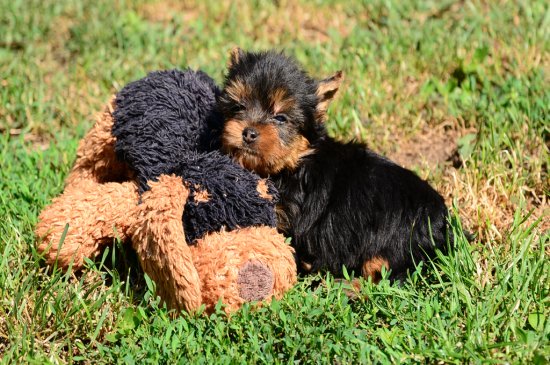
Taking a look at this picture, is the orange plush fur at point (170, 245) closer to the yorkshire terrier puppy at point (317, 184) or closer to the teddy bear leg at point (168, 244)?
the teddy bear leg at point (168, 244)

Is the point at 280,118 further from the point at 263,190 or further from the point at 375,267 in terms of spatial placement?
the point at 375,267

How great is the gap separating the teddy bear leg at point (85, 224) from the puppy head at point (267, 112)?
2.46 feet

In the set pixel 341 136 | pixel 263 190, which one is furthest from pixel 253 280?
pixel 341 136

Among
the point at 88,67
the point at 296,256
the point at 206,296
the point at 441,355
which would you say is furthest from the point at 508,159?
the point at 88,67

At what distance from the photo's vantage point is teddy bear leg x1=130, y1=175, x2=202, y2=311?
383 cm

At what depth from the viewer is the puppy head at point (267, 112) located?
4289 mm

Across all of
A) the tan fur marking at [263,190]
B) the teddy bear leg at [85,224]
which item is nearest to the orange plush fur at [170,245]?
the teddy bear leg at [85,224]

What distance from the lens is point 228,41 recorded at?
7504mm

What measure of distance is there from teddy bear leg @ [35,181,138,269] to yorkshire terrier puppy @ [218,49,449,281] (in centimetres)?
75

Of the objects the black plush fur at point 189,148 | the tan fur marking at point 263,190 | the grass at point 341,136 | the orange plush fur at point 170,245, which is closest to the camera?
the grass at point 341,136

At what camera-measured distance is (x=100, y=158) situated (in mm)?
4707

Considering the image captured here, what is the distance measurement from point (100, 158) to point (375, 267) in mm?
1994

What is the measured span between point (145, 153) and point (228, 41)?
3.53 metres

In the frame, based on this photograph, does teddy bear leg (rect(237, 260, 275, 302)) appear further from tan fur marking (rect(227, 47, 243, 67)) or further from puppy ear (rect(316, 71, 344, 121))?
tan fur marking (rect(227, 47, 243, 67))
